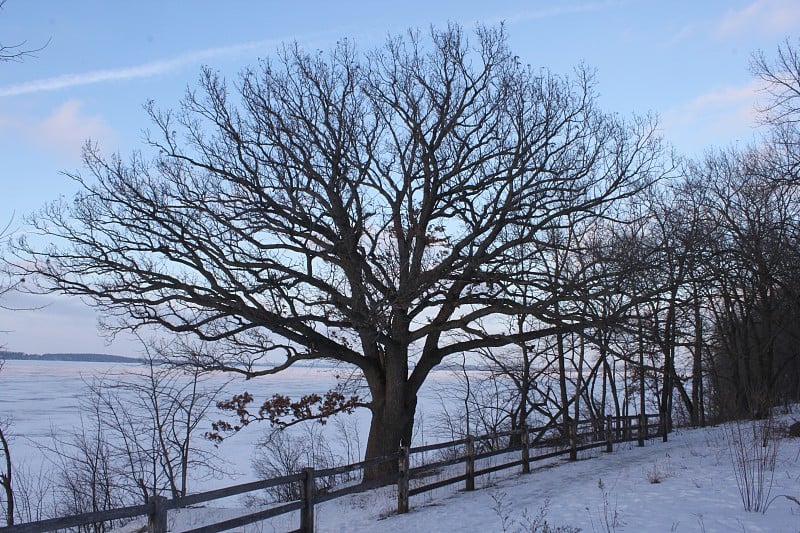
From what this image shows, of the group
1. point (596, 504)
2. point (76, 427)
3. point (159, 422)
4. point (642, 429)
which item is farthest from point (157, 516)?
point (76, 427)

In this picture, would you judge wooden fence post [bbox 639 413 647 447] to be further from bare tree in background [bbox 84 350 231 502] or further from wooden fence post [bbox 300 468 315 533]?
wooden fence post [bbox 300 468 315 533]

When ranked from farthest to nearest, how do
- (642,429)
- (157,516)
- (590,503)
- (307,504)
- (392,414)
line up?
(642,429)
(392,414)
(590,503)
(307,504)
(157,516)

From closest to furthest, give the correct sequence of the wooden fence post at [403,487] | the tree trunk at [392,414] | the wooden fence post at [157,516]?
the wooden fence post at [157,516], the wooden fence post at [403,487], the tree trunk at [392,414]

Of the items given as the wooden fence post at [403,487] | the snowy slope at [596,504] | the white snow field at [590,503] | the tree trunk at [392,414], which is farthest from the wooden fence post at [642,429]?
the wooden fence post at [403,487]

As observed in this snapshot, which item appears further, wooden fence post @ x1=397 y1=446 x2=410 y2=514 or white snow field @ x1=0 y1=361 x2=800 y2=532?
wooden fence post @ x1=397 y1=446 x2=410 y2=514

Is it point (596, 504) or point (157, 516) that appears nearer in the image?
point (157, 516)

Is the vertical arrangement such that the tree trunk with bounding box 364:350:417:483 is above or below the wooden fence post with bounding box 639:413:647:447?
above

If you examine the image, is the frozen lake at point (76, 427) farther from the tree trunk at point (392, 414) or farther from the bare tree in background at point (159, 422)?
the tree trunk at point (392, 414)

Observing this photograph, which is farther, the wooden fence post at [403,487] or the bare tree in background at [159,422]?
the bare tree in background at [159,422]

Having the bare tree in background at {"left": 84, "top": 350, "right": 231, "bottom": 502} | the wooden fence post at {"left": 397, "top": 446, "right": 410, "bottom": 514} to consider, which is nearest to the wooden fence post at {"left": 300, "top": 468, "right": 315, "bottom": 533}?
the wooden fence post at {"left": 397, "top": 446, "right": 410, "bottom": 514}

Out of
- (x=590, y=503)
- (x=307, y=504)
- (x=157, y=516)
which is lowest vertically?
(x=590, y=503)

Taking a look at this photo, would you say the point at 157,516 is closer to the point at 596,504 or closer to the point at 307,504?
the point at 307,504

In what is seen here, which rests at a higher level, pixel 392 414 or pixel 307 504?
pixel 392 414

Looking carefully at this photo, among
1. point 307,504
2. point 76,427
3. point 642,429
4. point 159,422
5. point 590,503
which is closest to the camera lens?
point 307,504
